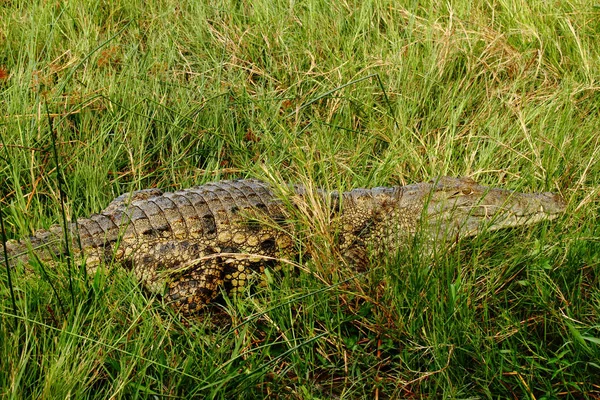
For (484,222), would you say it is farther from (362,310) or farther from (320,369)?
(320,369)

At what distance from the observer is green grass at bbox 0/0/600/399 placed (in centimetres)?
248

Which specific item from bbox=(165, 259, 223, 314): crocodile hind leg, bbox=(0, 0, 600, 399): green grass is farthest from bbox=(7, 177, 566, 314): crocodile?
bbox=(0, 0, 600, 399): green grass

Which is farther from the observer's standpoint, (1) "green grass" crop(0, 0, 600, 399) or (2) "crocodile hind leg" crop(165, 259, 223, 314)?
(2) "crocodile hind leg" crop(165, 259, 223, 314)

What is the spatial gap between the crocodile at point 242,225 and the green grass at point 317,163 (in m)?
0.11

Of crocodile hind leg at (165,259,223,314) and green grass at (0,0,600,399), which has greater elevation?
green grass at (0,0,600,399)

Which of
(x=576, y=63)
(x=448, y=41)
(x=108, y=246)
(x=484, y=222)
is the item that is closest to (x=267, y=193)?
(x=108, y=246)

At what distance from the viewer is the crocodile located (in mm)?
3068

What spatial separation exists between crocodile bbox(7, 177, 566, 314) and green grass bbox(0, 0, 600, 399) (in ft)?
0.37

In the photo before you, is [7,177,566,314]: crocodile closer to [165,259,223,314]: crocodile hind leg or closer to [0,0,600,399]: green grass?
[165,259,223,314]: crocodile hind leg

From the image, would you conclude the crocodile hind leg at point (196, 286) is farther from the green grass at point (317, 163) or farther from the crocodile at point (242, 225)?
the green grass at point (317, 163)

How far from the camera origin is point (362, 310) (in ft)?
9.20

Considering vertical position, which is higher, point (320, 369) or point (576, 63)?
point (576, 63)

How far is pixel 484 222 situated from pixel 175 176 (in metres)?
1.64

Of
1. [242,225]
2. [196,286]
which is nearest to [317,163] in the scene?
[242,225]
